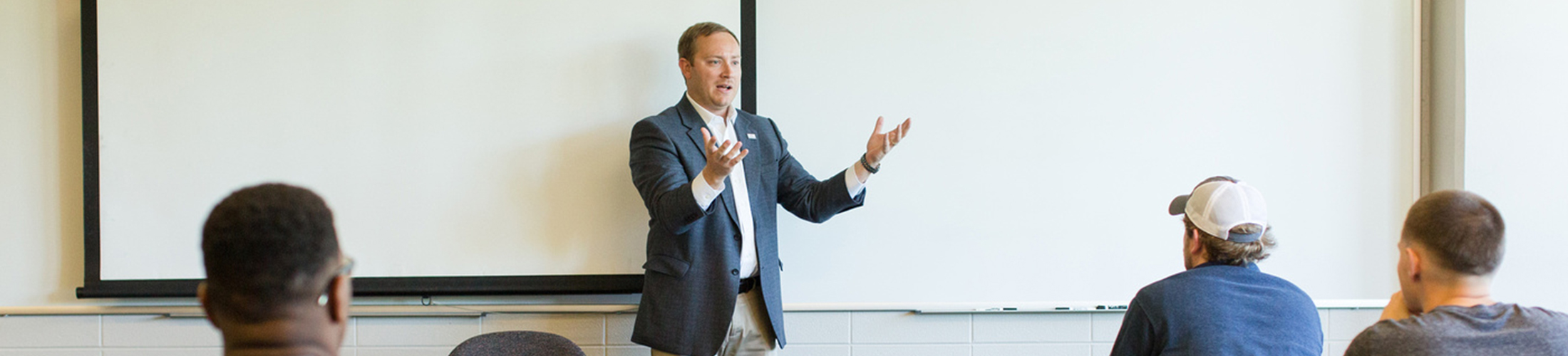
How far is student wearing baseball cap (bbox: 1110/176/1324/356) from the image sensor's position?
157 centimetres

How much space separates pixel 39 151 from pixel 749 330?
6.95 ft

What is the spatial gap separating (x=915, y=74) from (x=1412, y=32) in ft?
5.02

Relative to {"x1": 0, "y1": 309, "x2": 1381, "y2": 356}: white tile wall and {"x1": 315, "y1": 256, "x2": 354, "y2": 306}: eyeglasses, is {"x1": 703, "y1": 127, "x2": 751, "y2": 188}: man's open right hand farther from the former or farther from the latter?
{"x1": 315, "y1": 256, "x2": 354, "y2": 306}: eyeglasses

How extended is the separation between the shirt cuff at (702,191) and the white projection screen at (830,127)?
2.04 ft

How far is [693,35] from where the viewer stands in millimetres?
2504

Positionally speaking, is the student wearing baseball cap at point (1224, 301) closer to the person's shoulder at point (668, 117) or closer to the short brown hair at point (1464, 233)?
the short brown hair at point (1464, 233)

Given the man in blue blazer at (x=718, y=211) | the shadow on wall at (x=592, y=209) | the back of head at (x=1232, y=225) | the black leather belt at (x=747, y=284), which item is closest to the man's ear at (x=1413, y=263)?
the back of head at (x=1232, y=225)

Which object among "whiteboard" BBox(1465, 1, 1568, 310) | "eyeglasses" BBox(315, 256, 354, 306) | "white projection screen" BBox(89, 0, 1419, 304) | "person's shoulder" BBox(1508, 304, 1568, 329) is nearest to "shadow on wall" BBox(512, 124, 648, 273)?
"white projection screen" BBox(89, 0, 1419, 304)

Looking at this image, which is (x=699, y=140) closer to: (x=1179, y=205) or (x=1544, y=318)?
(x=1179, y=205)

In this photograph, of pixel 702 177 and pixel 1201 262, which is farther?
pixel 702 177

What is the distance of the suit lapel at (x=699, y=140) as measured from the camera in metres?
2.41

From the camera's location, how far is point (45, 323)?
274 cm

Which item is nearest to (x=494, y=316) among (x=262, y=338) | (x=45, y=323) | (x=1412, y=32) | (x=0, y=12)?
(x=45, y=323)

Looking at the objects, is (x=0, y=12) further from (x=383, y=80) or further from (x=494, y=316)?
(x=494, y=316)
